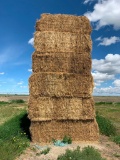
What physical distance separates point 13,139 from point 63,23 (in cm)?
493

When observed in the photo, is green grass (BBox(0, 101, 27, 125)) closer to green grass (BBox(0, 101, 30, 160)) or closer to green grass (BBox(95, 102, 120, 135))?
green grass (BBox(0, 101, 30, 160))

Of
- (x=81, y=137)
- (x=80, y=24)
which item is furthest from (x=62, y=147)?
(x=80, y=24)

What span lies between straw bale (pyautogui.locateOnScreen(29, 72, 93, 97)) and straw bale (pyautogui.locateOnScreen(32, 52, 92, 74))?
22 cm

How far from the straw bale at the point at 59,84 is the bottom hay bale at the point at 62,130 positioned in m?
1.17

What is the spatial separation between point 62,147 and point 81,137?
Answer: 1248mm

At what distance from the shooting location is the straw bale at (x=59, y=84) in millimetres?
11547

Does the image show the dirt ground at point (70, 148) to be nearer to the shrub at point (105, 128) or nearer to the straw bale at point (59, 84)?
the shrub at point (105, 128)

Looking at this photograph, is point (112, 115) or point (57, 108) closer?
point (57, 108)

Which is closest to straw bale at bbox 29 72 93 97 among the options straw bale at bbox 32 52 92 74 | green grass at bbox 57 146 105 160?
straw bale at bbox 32 52 92 74

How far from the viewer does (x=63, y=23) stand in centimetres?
1188

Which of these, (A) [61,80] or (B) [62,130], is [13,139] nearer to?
(B) [62,130]

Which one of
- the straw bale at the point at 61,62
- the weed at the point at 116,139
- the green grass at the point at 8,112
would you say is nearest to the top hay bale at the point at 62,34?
the straw bale at the point at 61,62

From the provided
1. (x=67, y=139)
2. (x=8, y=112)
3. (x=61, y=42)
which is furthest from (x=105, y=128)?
(x=8, y=112)

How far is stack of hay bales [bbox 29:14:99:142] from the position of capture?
11.6 meters
